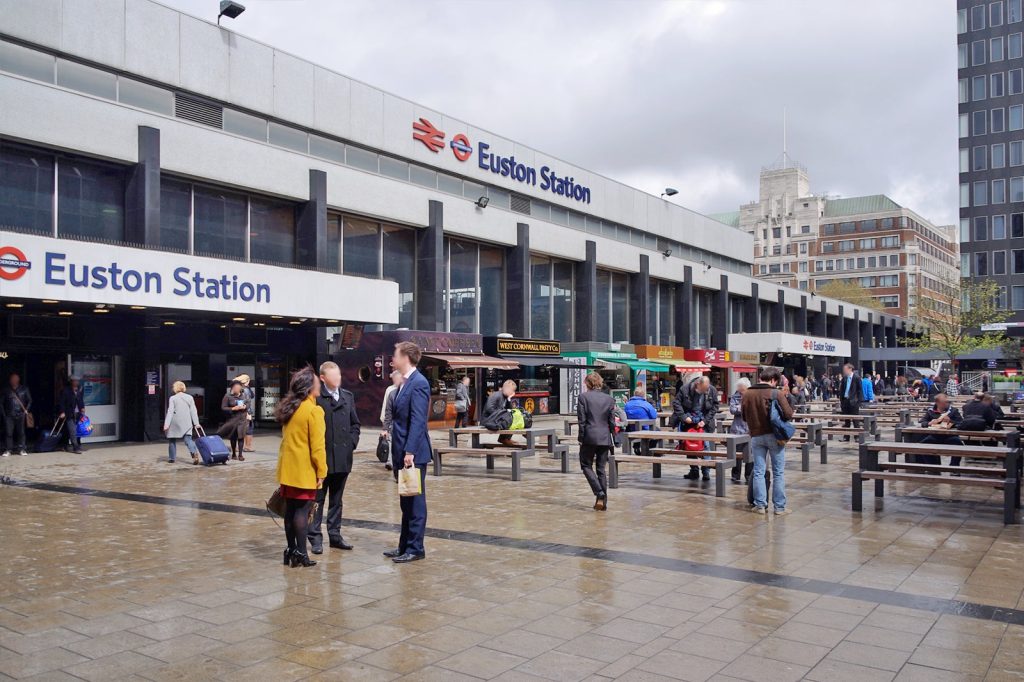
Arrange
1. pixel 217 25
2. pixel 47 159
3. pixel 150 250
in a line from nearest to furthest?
pixel 150 250 → pixel 47 159 → pixel 217 25

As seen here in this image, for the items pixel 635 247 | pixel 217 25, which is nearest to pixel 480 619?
pixel 217 25

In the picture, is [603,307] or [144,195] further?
[603,307]

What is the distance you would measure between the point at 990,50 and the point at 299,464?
78574 mm

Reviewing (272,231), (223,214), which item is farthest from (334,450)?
(272,231)

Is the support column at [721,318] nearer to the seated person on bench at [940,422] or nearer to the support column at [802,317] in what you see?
the support column at [802,317]

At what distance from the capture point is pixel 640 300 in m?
41.2

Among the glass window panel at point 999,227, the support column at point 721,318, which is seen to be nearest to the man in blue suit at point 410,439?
the support column at point 721,318

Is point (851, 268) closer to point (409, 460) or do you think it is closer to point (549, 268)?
point (549, 268)

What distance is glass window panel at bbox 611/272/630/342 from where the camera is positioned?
4028cm

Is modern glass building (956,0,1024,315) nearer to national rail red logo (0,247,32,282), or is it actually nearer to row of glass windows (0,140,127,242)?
row of glass windows (0,140,127,242)

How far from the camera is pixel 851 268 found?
110m

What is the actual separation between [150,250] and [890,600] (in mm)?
15934

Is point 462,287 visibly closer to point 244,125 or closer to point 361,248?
point 361,248

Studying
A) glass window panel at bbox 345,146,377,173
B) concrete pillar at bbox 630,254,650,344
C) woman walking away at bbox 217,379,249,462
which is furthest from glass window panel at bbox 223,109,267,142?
concrete pillar at bbox 630,254,650,344
